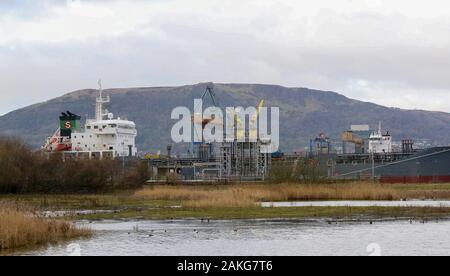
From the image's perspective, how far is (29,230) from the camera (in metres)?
30.3

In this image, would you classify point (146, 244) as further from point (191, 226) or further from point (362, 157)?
point (362, 157)

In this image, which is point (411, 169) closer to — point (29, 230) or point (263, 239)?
point (263, 239)

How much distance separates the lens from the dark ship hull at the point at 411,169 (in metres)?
103

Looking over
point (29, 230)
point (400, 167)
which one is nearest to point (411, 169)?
point (400, 167)

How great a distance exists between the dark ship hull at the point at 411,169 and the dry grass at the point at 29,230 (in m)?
72.1

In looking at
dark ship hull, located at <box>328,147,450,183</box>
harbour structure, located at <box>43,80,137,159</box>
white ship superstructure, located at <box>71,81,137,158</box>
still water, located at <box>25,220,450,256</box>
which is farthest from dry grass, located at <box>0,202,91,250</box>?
white ship superstructure, located at <box>71,81,137,158</box>

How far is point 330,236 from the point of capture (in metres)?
33.5

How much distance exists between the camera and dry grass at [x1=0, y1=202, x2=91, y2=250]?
2906 cm

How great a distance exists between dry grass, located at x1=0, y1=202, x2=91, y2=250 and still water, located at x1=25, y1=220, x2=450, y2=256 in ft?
3.46

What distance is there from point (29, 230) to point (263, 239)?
9645 millimetres

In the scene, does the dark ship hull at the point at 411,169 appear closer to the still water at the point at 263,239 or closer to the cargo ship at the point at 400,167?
the cargo ship at the point at 400,167

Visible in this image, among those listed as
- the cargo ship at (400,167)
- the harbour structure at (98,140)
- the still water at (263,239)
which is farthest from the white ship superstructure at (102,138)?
the still water at (263,239)
